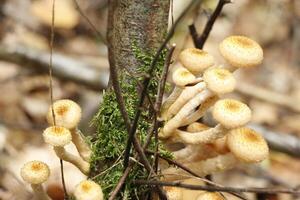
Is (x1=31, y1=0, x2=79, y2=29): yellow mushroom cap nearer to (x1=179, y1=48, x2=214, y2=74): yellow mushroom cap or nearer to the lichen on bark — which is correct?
the lichen on bark

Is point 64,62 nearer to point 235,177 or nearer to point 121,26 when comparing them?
point 235,177

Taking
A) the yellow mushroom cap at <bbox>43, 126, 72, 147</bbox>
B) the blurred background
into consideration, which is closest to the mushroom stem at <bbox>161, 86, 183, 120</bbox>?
the yellow mushroom cap at <bbox>43, 126, 72, 147</bbox>

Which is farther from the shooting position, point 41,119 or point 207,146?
point 41,119

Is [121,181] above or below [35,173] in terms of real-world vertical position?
below

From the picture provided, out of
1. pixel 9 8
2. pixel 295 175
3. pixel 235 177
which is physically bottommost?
pixel 295 175

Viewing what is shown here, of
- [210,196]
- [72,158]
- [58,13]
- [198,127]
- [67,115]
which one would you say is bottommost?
[210,196]

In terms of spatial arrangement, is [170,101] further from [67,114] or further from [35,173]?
[35,173]

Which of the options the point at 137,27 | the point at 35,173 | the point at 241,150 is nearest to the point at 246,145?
the point at 241,150

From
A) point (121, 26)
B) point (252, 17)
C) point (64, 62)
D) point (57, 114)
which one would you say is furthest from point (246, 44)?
point (252, 17)
